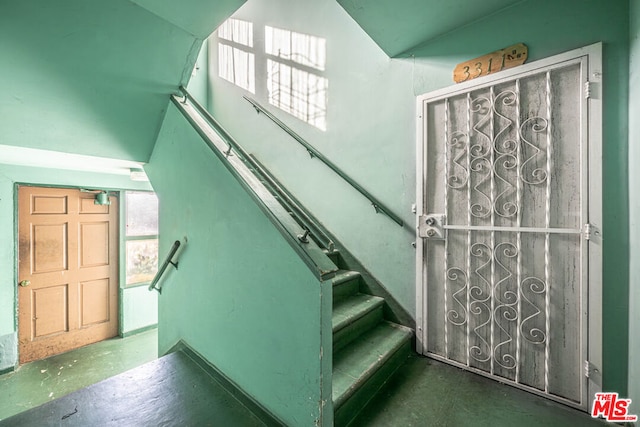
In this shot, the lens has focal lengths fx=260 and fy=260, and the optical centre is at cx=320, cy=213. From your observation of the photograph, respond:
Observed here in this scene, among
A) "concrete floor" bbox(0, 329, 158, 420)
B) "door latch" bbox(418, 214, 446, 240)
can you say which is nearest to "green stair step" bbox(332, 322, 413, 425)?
"door latch" bbox(418, 214, 446, 240)

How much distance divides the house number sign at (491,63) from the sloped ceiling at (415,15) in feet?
0.96

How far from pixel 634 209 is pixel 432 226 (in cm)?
101

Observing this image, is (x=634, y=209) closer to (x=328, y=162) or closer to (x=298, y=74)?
(x=328, y=162)

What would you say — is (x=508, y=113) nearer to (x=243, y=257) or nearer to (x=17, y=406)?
(x=243, y=257)

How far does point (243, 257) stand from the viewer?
1419mm

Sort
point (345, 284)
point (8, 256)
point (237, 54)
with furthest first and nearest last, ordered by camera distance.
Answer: point (237, 54)
point (8, 256)
point (345, 284)

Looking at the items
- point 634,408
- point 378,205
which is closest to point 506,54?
point 378,205

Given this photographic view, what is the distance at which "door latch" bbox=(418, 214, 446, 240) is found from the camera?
1982 millimetres

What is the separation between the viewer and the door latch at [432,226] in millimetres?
1982

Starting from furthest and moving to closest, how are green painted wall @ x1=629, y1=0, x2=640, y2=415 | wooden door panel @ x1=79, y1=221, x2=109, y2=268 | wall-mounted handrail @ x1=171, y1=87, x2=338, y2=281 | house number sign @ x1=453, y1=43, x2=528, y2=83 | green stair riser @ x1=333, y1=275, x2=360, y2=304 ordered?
wooden door panel @ x1=79, y1=221, x2=109, y2=268, green stair riser @ x1=333, y1=275, x2=360, y2=304, house number sign @ x1=453, y1=43, x2=528, y2=83, green painted wall @ x1=629, y1=0, x2=640, y2=415, wall-mounted handrail @ x1=171, y1=87, x2=338, y2=281

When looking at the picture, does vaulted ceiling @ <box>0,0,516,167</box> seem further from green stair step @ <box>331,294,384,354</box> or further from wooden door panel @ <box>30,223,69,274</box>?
green stair step @ <box>331,294,384,354</box>

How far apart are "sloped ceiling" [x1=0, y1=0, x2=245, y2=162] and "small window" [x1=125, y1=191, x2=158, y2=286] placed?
6.54 feet

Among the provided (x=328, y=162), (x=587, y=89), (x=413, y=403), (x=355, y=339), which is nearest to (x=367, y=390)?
(x=413, y=403)

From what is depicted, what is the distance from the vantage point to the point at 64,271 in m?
3.26
